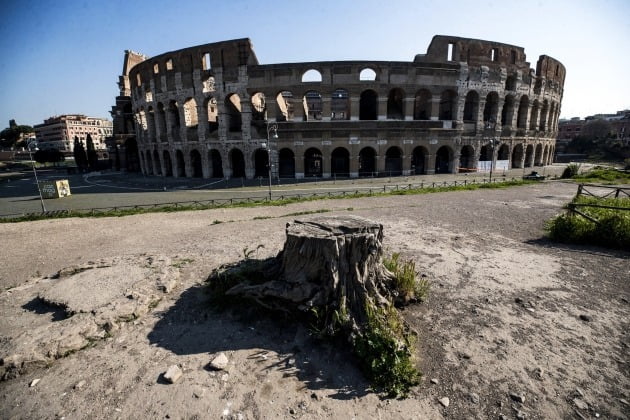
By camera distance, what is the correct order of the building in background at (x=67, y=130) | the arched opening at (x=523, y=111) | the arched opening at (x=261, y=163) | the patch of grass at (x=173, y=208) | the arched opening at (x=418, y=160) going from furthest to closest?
the building in background at (x=67, y=130)
the arched opening at (x=523, y=111)
the arched opening at (x=261, y=163)
the arched opening at (x=418, y=160)
the patch of grass at (x=173, y=208)

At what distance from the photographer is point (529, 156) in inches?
1369

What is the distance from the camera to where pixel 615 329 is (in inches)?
178

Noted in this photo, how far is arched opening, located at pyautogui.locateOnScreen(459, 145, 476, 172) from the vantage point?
29.1 metres

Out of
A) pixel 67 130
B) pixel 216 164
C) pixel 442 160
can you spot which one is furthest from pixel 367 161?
pixel 67 130

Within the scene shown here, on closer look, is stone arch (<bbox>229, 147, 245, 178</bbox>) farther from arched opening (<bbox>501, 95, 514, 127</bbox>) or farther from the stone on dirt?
arched opening (<bbox>501, 95, 514, 127</bbox>)

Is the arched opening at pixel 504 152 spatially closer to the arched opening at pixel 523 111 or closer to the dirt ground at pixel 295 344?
the arched opening at pixel 523 111

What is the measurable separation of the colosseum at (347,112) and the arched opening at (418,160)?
0.11 m

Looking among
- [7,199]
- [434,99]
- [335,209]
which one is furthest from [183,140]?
[434,99]

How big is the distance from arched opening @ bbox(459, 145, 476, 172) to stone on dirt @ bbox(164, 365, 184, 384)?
30.9 m

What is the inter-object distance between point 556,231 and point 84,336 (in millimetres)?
11686

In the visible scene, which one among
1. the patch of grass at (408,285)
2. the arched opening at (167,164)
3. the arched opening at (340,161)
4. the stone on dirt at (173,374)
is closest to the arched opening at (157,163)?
the arched opening at (167,164)

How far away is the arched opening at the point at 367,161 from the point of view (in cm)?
2824

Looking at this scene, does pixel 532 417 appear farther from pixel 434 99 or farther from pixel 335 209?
pixel 434 99

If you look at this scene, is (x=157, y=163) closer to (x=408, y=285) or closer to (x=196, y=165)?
(x=196, y=165)
